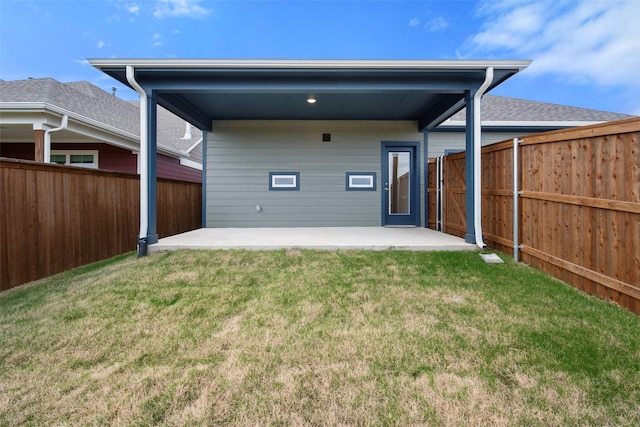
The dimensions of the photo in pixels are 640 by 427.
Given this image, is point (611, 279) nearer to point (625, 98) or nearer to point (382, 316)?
point (382, 316)

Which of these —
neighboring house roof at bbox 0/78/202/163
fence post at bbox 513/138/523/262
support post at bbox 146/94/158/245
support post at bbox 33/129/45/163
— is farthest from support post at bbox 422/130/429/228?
support post at bbox 33/129/45/163

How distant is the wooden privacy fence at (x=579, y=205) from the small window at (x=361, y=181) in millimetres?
2905

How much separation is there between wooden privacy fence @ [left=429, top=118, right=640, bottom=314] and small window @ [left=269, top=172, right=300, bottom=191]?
4.05 meters

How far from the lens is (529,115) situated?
25.7 feet

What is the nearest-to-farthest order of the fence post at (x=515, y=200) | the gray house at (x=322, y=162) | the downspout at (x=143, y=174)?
1. the fence post at (x=515, y=200)
2. the downspout at (x=143, y=174)
3. the gray house at (x=322, y=162)

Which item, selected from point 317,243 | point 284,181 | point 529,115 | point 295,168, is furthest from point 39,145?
point 529,115

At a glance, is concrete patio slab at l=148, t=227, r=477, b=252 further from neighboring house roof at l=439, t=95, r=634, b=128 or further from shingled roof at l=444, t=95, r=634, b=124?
shingled roof at l=444, t=95, r=634, b=124

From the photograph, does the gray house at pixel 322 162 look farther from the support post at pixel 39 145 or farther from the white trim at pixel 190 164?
the white trim at pixel 190 164

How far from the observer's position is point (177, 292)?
302 centimetres

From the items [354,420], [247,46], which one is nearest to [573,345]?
[354,420]

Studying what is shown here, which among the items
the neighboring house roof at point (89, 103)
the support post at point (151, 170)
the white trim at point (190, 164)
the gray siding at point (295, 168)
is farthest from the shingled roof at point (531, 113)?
the neighboring house roof at point (89, 103)

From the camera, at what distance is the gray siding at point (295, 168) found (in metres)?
6.95

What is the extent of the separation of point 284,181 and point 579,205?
5331 mm

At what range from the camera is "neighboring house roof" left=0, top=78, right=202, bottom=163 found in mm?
6391
